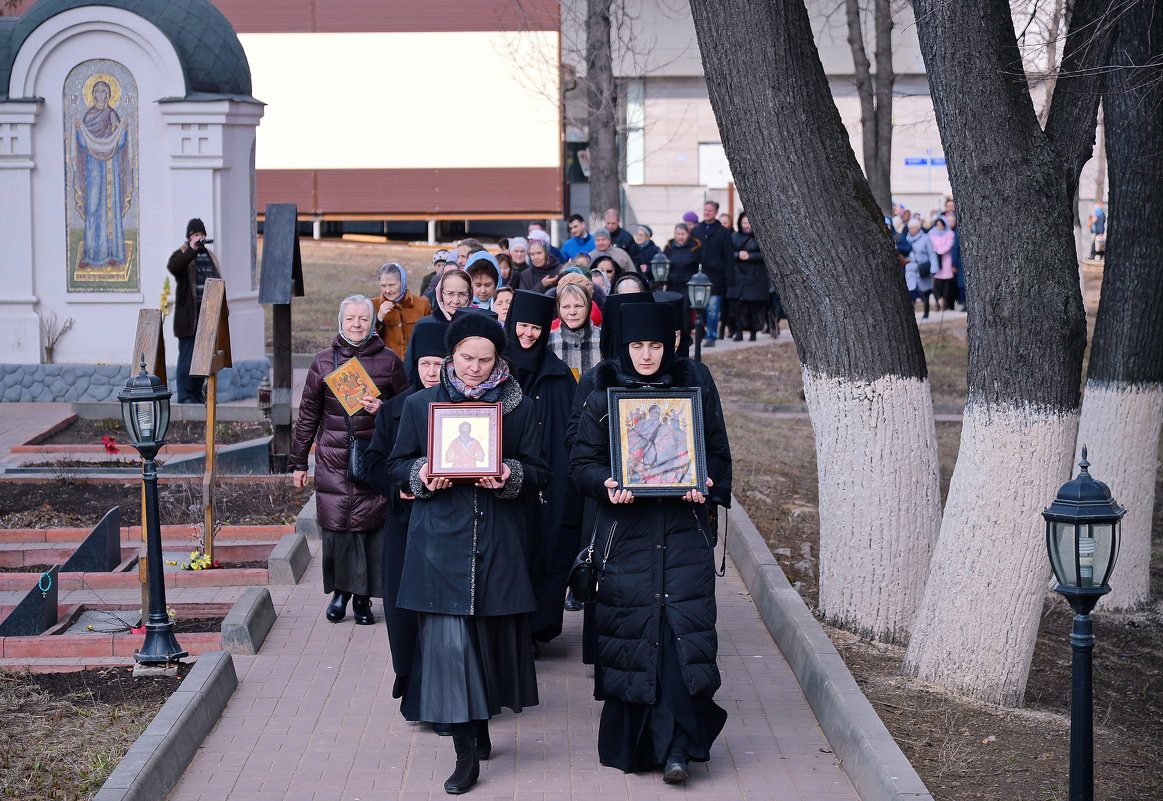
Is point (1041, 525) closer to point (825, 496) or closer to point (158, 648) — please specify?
point (825, 496)

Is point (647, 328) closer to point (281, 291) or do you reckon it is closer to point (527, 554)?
point (527, 554)

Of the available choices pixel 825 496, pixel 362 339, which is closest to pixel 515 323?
pixel 362 339

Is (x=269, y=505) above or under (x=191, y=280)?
under

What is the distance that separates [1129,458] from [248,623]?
6.28m

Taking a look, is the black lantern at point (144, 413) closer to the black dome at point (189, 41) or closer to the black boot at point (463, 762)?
the black boot at point (463, 762)

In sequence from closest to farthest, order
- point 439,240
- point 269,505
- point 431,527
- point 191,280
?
1. point 431,527
2. point 269,505
3. point 191,280
4. point 439,240

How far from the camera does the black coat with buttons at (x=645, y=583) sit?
238 inches

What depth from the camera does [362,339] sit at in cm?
835

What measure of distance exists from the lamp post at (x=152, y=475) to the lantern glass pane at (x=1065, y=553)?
4351 millimetres

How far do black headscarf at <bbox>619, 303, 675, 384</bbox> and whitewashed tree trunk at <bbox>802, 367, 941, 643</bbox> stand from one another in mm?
2383

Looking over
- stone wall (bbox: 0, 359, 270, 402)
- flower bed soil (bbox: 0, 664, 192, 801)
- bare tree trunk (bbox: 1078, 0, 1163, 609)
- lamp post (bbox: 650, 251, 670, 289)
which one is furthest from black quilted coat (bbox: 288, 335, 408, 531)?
lamp post (bbox: 650, 251, 670, 289)

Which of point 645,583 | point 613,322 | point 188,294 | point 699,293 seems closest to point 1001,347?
point 613,322

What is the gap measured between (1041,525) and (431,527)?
10.7ft

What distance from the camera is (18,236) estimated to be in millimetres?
16859
